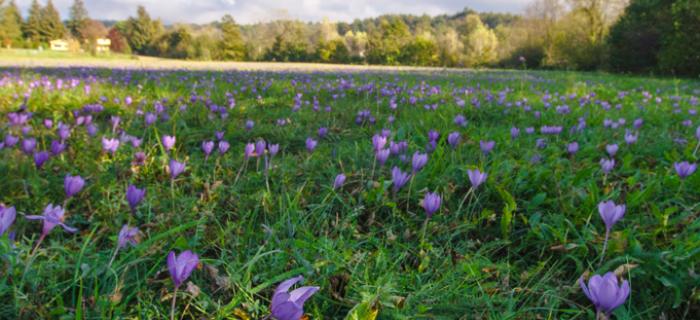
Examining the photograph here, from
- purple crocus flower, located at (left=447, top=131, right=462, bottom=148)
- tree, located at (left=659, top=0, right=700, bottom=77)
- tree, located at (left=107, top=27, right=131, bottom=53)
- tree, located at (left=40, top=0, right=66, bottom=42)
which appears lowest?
purple crocus flower, located at (left=447, top=131, right=462, bottom=148)

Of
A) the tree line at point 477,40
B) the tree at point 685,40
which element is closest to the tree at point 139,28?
the tree line at point 477,40

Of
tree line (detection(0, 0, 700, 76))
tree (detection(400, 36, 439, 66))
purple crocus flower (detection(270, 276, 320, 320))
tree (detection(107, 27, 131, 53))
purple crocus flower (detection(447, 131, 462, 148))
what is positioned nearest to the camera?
purple crocus flower (detection(270, 276, 320, 320))

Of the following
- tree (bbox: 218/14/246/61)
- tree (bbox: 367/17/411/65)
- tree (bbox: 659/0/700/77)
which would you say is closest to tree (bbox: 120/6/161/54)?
tree (bbox: 218/14/246/61)

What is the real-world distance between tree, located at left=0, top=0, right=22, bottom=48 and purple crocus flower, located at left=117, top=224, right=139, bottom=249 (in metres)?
70.9

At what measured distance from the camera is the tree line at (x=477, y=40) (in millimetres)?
17031

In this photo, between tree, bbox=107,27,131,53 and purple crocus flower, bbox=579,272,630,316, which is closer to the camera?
purple crocus flower, bbox=579,272,630,316

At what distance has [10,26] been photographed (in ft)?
202

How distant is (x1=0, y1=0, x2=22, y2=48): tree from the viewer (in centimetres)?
5675

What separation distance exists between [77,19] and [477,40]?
8022cm

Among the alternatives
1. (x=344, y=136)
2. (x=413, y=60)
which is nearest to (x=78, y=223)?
(x=344, y=136)

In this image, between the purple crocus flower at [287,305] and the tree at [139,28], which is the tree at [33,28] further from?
the purple crocus flower at [287,305]

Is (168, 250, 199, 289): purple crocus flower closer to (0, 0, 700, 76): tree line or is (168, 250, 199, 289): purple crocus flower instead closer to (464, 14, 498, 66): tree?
(0, 0, 700, 76): tree line

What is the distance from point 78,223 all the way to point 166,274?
0.59 metres

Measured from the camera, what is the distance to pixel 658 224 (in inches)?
53.5
